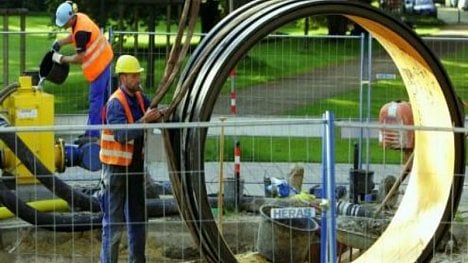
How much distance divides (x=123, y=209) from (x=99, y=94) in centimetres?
411

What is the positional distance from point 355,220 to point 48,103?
337cm

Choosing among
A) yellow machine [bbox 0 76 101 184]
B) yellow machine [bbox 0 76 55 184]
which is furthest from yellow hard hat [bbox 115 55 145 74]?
yellow machine [bbox 0 76 55 184]

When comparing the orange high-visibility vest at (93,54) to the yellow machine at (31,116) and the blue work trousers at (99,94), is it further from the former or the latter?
Result: the yellow machine at (31,116)

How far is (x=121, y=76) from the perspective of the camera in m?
9.20

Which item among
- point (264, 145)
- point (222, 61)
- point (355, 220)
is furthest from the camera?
point (264, 145)

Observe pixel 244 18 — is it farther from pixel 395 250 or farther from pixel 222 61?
pixel 395 250

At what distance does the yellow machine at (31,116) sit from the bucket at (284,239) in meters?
2.56

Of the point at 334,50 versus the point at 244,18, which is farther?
the point at 334,50

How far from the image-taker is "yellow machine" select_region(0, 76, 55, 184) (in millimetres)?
11719

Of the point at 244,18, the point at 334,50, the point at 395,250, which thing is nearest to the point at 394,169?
the point at 395,250

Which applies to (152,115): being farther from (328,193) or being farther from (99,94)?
(99,94)

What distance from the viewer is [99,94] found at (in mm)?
13148

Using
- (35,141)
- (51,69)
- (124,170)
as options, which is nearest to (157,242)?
(35,141)

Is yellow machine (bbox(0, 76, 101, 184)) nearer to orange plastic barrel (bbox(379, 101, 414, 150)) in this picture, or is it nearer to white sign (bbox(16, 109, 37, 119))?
white sign (bbox(16, 109, 37, 119))
